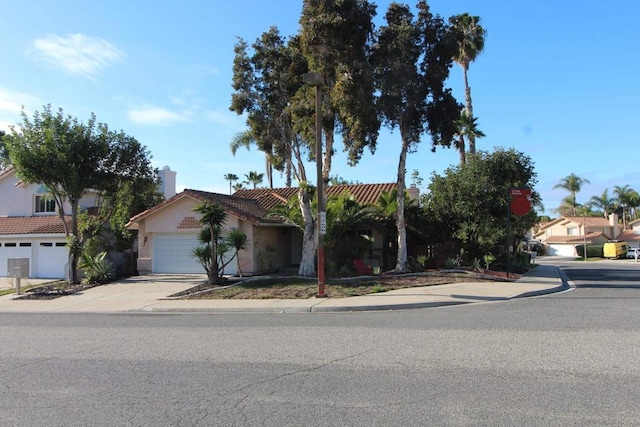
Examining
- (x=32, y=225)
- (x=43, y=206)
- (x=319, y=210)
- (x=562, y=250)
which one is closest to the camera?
(x=319, y=210)

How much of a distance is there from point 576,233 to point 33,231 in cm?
7574

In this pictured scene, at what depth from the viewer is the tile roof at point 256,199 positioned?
72.0 ft

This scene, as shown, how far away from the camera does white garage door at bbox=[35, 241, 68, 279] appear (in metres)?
25.2

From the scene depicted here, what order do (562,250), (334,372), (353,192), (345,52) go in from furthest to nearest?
1. (562,250)
2. (353,192)
3. (345,52)
4. (334,372)

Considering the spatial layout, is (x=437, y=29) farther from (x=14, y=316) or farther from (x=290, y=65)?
(x=14, y=316)

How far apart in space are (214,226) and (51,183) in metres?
7.54

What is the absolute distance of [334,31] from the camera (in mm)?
18078

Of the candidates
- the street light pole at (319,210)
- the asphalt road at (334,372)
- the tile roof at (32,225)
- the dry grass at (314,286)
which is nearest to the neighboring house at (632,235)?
the dry grass at (314,286)

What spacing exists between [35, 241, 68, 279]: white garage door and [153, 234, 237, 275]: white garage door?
215 inches

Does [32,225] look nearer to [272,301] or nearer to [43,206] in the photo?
[43,206]

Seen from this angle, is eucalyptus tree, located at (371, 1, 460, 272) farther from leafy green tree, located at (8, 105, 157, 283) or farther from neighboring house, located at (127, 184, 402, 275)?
leafy green tree, located at (8, 105, 157, 283)

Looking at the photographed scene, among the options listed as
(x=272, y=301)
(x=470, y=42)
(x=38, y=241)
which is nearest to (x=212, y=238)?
(x=272, y=301)

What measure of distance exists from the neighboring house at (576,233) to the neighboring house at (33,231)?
222 ft

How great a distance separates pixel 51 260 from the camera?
2530 centimetres
